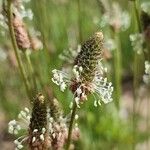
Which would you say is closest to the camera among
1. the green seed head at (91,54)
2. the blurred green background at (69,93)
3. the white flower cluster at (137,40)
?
the green seed head at (91,54)

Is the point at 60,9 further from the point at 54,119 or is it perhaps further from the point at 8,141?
the point at 54,119

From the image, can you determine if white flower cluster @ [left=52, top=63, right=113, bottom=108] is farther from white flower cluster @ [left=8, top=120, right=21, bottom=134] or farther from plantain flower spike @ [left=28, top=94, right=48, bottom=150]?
white flower cluster @ [left=8, top=120, right=21, bottom=134]

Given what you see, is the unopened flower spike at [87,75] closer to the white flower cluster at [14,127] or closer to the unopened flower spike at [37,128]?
the unopened flower spike at [37,128]

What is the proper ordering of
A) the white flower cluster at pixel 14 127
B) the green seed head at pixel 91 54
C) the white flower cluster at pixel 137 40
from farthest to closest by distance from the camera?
the white flower cluster at pixel 137 40
the white flower cluster at pixel 14 127
the green seed head at pixel 91 54

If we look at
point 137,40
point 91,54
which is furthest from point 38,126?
point 137,40

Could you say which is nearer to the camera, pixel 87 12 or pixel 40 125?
pixel 40 125

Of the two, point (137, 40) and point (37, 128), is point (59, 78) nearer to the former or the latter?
point (37, 128)

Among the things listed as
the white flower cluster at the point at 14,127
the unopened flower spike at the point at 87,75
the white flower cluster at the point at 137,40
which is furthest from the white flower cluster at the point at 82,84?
the white flower cluster at the point at 137,40

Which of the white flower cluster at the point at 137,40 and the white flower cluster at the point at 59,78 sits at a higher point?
the white flower cluster at the point at 137,40

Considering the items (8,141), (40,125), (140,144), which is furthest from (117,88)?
(8,141)
